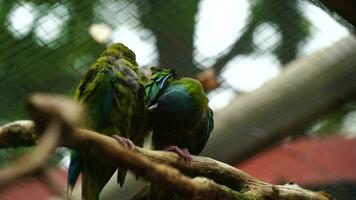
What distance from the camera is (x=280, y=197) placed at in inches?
61.3

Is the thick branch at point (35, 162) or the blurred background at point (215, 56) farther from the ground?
the thick branch at point (35, 162)

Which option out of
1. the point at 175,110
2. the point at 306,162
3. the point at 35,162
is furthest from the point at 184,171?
the point at 306,162

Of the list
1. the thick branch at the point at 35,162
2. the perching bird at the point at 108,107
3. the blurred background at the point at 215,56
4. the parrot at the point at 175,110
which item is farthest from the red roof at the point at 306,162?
the thick branch at the point at 35,162

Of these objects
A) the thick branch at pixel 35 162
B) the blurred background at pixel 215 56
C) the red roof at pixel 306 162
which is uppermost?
the thick branch at pixel 35 162

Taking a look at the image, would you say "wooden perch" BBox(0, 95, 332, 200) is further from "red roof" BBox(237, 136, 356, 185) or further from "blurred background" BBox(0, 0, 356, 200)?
"red roof" BBox(237, 136, 356, 185)

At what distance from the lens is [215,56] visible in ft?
8.35

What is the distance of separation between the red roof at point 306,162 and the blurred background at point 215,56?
0.44m

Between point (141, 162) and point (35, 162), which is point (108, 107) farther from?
point (35, 162)

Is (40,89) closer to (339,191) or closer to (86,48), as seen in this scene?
(86,48)

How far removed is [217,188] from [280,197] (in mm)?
388

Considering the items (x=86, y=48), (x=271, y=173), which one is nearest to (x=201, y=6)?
(x=86, y=48)

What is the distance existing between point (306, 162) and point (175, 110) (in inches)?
49.8

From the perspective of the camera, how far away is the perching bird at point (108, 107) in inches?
63.2

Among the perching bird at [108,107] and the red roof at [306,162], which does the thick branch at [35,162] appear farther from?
the red roof at [306,162]
